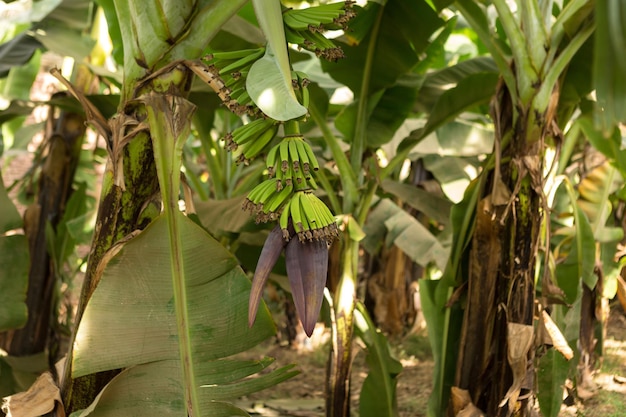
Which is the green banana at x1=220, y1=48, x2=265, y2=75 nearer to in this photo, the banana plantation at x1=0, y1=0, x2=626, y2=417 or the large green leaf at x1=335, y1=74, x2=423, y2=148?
the banana plantation at x1=0, y1=0, x2=626, y2=417

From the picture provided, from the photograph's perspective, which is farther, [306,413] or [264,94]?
[306,413]

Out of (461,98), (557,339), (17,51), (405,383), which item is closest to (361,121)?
(461,98)

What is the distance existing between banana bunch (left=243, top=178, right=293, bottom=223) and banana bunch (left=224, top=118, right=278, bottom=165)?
3.4 inches

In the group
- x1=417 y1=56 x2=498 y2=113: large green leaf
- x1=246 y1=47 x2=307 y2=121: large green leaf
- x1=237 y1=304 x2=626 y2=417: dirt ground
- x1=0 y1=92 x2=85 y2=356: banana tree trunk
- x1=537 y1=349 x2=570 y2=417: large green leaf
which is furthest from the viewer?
x1=0 y1=92 x2=85 y2=356: banana tree trunk

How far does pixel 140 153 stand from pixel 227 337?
38 cm

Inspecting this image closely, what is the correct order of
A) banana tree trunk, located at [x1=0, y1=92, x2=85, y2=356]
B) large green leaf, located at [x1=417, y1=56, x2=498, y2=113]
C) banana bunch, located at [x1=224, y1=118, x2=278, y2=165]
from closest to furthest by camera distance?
banana bunch, located at [x1=224, y1=118, x2=278, y2=165], large green leaf, located at [x1=417, y1=56, x2=498, y2=113], banana tree trunk, located at [x1=0, y1=92, x2=85, y2=356]

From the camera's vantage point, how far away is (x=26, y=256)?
6.02ft

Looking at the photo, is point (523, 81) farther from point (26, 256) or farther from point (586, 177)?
point (26, 256)

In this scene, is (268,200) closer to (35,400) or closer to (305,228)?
(305,228)

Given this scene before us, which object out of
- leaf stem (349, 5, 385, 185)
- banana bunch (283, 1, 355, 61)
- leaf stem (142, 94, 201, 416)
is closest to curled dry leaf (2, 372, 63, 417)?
leaf stem (142, 94, 201, 416)

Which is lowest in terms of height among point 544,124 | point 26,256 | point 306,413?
point 306,413

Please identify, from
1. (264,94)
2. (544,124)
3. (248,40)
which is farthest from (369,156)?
(264,94)

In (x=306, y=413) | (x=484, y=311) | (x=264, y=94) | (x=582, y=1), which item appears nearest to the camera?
(x=264, y=94)

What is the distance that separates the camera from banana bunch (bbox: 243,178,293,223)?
0.97m
